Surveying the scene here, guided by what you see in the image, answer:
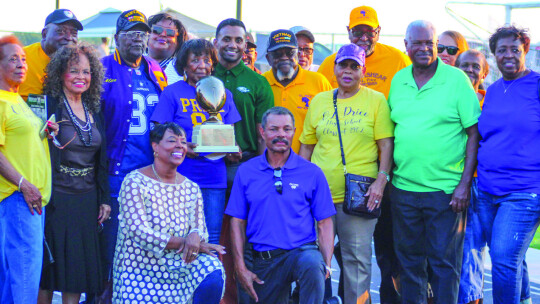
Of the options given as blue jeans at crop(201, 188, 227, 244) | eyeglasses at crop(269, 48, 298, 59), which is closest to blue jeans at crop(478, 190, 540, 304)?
blue jeans at crop(201, 188, 227, 244)

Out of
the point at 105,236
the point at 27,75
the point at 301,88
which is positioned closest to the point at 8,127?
the point at 27,75

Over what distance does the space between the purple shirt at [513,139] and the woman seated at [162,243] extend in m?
2.19

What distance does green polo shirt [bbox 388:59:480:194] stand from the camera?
17.8ft

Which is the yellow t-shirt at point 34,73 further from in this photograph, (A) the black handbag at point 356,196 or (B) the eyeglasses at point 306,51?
(B) the eyeglasses at point 306,51

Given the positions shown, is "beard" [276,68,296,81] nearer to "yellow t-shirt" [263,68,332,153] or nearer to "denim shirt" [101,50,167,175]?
"yellow t-shirt" [263,68,332,153]

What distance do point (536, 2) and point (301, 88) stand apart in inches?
262

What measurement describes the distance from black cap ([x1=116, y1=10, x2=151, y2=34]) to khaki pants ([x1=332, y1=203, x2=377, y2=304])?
2.29 meters

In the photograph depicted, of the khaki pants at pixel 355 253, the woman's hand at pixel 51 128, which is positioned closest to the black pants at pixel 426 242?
the khaki pants at pixel 355 253

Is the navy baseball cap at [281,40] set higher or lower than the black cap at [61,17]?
lower

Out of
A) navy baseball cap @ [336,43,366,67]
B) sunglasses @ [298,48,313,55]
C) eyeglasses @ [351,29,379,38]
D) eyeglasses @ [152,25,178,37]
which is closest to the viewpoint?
navy baseball cap @ [336,43,366,67]

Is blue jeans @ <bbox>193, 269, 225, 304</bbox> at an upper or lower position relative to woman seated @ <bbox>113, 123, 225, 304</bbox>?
lower

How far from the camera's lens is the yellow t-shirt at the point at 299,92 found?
638 cm

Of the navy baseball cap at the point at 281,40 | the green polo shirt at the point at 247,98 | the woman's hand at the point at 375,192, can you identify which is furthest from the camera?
the navy baseball cap at the point at 281,40

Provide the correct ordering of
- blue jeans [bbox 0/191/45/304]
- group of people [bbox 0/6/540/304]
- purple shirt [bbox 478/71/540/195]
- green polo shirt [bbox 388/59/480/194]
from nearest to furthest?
blue jeans [bbox 0/191/45/304], group of people [bbox 0/6/540/304], purple shirt [bbox 478/71/540/195], green polo shirt [bbox 388/59/480/194]
